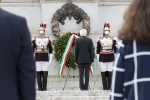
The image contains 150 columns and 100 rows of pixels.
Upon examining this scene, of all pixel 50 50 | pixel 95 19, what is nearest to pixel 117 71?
pixel 50 50

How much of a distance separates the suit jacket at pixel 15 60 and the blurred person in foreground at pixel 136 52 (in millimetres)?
695

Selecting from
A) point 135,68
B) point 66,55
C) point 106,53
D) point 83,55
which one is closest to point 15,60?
point 135,68

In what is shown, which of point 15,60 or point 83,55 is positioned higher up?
point 15,60

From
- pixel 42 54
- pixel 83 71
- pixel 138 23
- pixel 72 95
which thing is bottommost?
pixel 72 95

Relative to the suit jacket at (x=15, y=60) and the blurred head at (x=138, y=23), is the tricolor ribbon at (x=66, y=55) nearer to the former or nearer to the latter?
the suit jacket at (x=15, y=60)

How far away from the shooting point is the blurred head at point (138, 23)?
2.77 meters

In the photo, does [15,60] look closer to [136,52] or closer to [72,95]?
[136,52]

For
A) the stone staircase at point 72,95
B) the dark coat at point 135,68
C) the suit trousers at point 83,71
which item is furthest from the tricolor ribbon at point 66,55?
the dark coat at point 135,68

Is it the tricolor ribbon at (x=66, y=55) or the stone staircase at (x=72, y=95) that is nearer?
the stone staircase at (x=72, y=95)

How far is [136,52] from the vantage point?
2.80 meters

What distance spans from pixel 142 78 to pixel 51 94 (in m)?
7.55

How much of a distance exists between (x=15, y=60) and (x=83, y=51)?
8.59 metres

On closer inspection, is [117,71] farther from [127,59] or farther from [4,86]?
[4,86]

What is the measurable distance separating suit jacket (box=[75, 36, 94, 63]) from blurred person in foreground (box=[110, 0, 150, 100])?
350 inches
